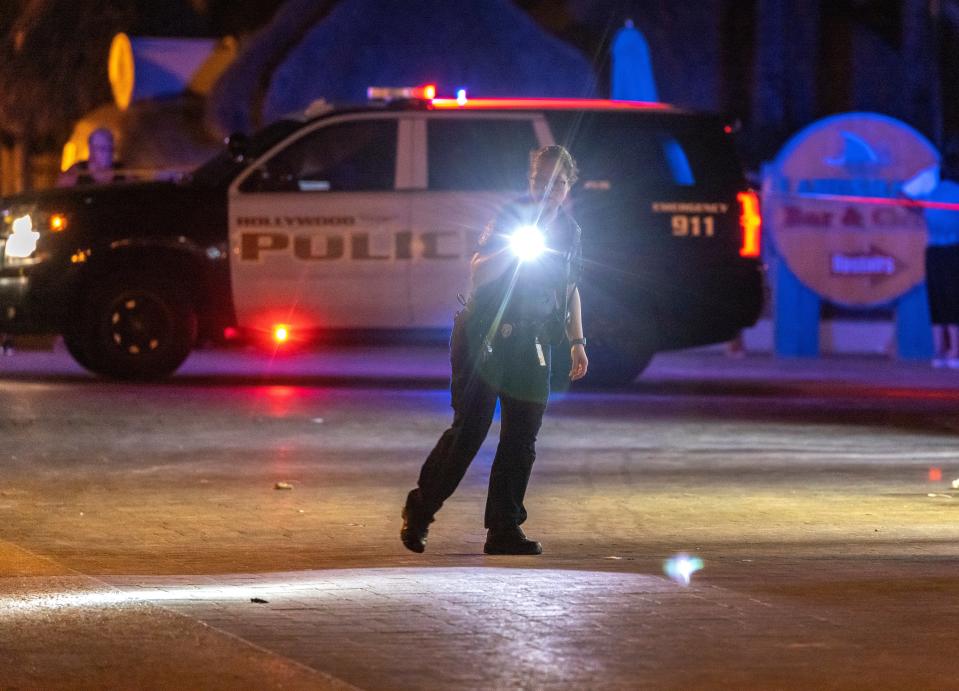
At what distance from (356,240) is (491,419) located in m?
7.62

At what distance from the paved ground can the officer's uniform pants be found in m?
0.26

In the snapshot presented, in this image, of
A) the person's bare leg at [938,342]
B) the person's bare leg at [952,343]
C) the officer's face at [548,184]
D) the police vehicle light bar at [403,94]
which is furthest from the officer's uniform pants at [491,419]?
the person's bare leg at [938,342]

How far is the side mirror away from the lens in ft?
51.9

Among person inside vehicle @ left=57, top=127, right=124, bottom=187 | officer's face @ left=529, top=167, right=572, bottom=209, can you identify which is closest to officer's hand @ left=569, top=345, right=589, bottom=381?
officer's face @ left=529, top=167, right=572, bottom=209

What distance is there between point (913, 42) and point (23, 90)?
10.6m

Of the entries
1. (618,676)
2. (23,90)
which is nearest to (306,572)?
(618,676)

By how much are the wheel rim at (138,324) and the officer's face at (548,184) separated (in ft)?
25.5

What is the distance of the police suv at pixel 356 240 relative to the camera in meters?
15.7

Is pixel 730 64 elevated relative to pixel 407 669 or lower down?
elevated

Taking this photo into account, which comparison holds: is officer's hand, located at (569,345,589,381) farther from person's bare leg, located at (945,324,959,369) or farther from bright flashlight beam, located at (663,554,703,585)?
person's bare leg, located at (945,324,959,369)

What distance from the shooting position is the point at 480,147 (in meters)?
15.9

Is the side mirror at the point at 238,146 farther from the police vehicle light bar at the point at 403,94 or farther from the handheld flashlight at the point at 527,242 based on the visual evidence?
the handheld flashlight at the point at 527,242

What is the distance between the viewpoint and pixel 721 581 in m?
7.51

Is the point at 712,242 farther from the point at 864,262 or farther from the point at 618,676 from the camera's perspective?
the point at 618,676
